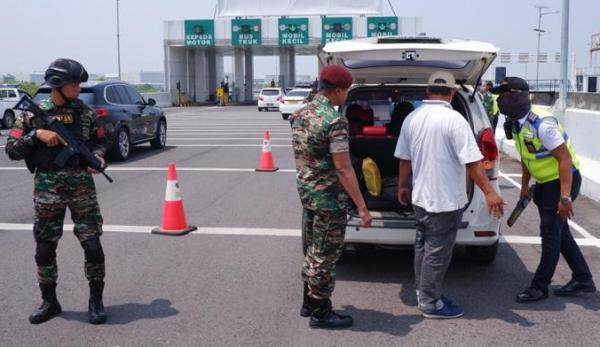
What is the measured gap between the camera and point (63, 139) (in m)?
4.63

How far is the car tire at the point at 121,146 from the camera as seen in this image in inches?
555

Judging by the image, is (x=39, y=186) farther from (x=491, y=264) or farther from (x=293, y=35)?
(x=293, y=35)

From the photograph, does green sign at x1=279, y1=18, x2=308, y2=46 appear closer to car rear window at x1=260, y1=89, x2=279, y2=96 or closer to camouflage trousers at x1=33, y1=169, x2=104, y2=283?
car rear window at x1=260, y1=89, x2=279, y2=96

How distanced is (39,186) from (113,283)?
1354mm

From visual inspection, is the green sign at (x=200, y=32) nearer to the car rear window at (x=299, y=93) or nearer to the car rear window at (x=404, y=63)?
the car rear window at (x=299, y=93)

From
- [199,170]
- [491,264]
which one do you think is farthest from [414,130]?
[199,170]

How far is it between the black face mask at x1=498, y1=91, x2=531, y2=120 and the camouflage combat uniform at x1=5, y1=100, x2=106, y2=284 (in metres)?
3.19

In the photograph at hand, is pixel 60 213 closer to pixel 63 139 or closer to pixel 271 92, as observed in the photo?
pixel 63 139

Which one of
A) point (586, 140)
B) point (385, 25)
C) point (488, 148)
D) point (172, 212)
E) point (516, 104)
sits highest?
point (385, 25)

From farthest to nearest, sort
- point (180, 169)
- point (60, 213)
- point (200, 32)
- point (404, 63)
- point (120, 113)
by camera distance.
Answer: point (200, 32) → point (120, 113) → point (180, 169) → point (404, 63) → point (60, 213)

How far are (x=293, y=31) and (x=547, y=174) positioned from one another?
44.9 meters

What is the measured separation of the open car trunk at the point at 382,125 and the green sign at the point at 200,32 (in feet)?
143

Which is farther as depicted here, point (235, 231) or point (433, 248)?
point (235, 231)

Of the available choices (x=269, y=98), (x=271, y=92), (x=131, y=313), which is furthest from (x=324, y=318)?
(x=271, y=92)
